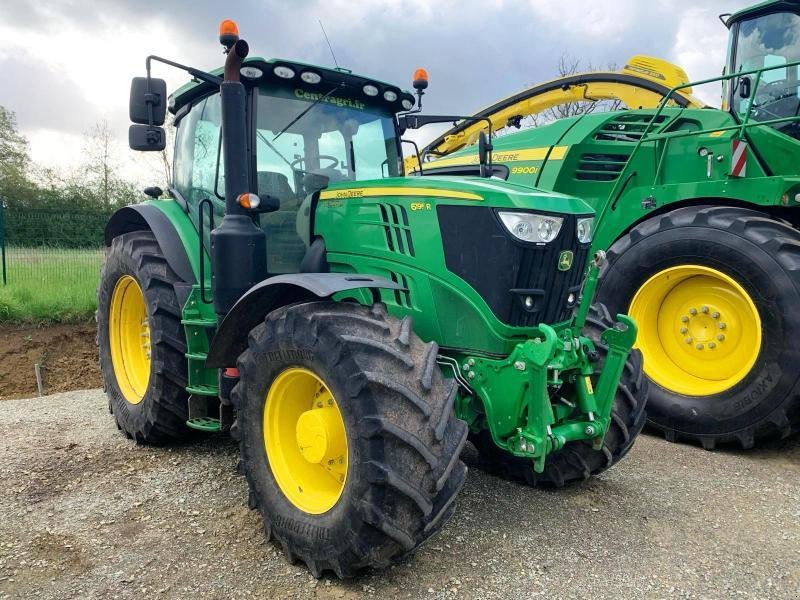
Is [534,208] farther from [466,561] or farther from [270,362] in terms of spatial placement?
[466,561]

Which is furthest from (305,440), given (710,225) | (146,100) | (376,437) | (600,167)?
(600,167)

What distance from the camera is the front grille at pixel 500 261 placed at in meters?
2.87

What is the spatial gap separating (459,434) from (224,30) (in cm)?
225

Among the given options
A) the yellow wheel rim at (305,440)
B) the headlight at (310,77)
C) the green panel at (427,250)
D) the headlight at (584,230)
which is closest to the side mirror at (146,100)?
the headlight at (310,77)

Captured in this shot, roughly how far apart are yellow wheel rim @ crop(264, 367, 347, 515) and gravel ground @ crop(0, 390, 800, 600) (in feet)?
1.03

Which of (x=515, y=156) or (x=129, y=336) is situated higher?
(x=515, y=156)

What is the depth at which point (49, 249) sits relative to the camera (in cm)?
1108

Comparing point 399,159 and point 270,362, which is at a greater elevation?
point 399,159

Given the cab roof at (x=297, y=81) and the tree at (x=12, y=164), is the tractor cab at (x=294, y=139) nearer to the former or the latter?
the cab roof at (x=297, y=81)

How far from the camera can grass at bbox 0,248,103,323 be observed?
9.15 meters

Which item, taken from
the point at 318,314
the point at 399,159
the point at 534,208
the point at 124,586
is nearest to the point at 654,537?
the point at 534,208

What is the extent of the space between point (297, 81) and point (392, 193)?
3.54 feet

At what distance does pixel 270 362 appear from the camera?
2.92 meters

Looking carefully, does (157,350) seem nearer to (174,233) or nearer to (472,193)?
(174,233)
